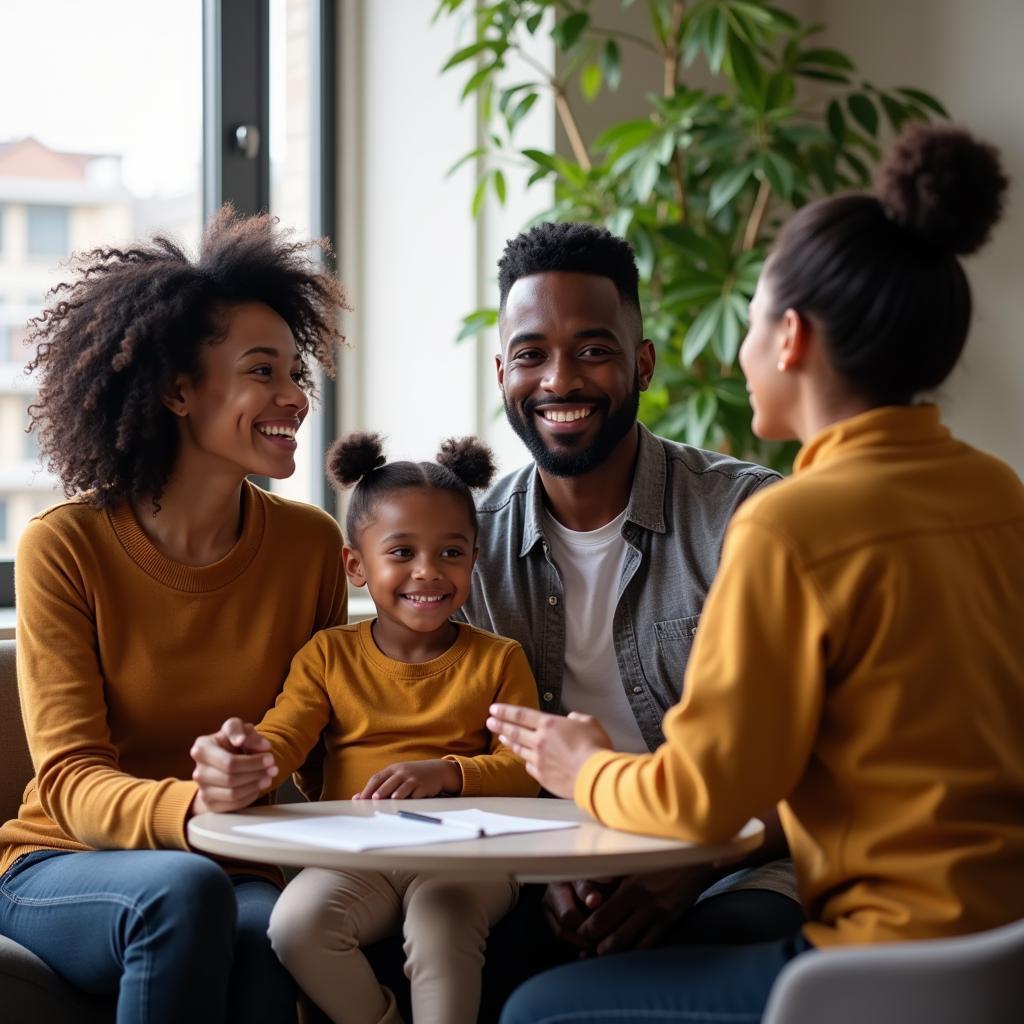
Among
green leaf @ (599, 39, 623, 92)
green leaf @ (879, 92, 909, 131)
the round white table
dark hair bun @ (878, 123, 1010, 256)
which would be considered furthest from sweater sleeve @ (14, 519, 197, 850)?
green leaf @ (879, 92, 909, 131)

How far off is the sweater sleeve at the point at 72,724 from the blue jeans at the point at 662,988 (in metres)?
0.58

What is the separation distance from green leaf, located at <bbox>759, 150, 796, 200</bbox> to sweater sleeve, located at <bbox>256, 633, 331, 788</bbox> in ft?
5.36

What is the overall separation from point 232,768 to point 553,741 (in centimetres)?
41

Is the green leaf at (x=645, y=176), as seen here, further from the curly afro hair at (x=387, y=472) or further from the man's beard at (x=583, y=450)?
the curly afro hair at (x=387, y=472)

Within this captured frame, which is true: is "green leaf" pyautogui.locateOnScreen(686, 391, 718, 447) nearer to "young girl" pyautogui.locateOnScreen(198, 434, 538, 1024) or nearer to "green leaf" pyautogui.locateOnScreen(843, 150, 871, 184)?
"green leaf" pyautogui.locateOnScreen(843, 150, 871, 184)

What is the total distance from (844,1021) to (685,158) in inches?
104

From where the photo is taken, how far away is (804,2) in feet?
13.5

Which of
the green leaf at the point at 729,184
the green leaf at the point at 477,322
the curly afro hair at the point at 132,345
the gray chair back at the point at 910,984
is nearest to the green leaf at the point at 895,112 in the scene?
the green leaf at the point at 729,184

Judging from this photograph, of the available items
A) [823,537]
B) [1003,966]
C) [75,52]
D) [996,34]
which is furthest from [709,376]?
[1003,966]

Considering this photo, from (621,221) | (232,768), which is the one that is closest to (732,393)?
(621,221)

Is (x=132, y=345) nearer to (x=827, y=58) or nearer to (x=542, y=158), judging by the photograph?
(x=542, y=158)

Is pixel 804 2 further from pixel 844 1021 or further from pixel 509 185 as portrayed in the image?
pixel 844 1021

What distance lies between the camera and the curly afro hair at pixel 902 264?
1474 millimetres

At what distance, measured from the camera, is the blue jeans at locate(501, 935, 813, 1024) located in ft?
4.68
